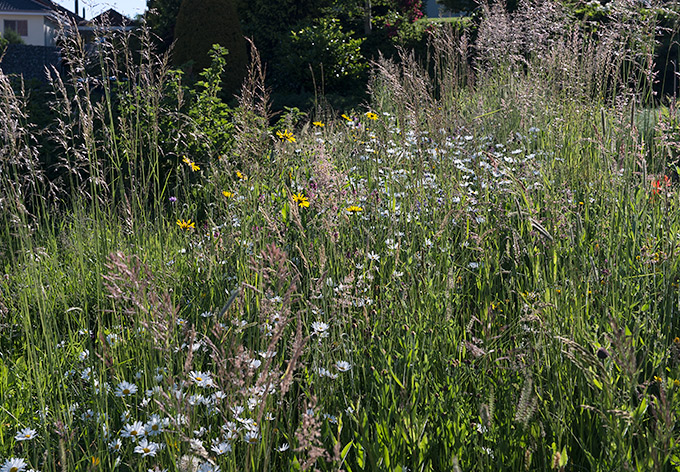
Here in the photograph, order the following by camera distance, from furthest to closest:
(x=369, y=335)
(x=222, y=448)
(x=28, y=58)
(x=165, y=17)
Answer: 1. (x=28, y=58)
2. (x=165, y=17)
3. (x=369, y=335)
4. (x=222, y=448)

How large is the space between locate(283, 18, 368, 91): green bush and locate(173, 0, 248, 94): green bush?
1515mm

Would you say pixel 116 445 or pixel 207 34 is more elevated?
pixel 207 34

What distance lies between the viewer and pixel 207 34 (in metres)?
10.1

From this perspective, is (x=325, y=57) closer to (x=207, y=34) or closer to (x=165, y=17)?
(x=207, y=34)

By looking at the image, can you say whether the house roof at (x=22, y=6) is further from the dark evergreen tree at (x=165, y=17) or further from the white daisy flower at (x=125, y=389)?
the white daisy flower at (x=125, y=389)

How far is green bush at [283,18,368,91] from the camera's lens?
1136 cm

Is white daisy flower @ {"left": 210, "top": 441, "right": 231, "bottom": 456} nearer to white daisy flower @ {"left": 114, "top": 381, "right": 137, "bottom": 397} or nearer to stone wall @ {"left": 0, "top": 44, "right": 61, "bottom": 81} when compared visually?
white daisy flower @ {"left": 114, "top": 381, "right": 137, "bottom": 397}

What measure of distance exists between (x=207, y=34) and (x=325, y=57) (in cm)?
231

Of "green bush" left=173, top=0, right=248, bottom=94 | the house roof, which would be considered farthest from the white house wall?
"green bush" left=173, top=0, right=248, bottom=94

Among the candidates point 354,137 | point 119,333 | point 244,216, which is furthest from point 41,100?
point 119,333

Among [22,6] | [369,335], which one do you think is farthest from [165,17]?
[22,6]

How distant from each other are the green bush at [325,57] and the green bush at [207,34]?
151 cm

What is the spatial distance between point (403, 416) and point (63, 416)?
103 centimetres

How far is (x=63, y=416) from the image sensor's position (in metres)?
1.79
